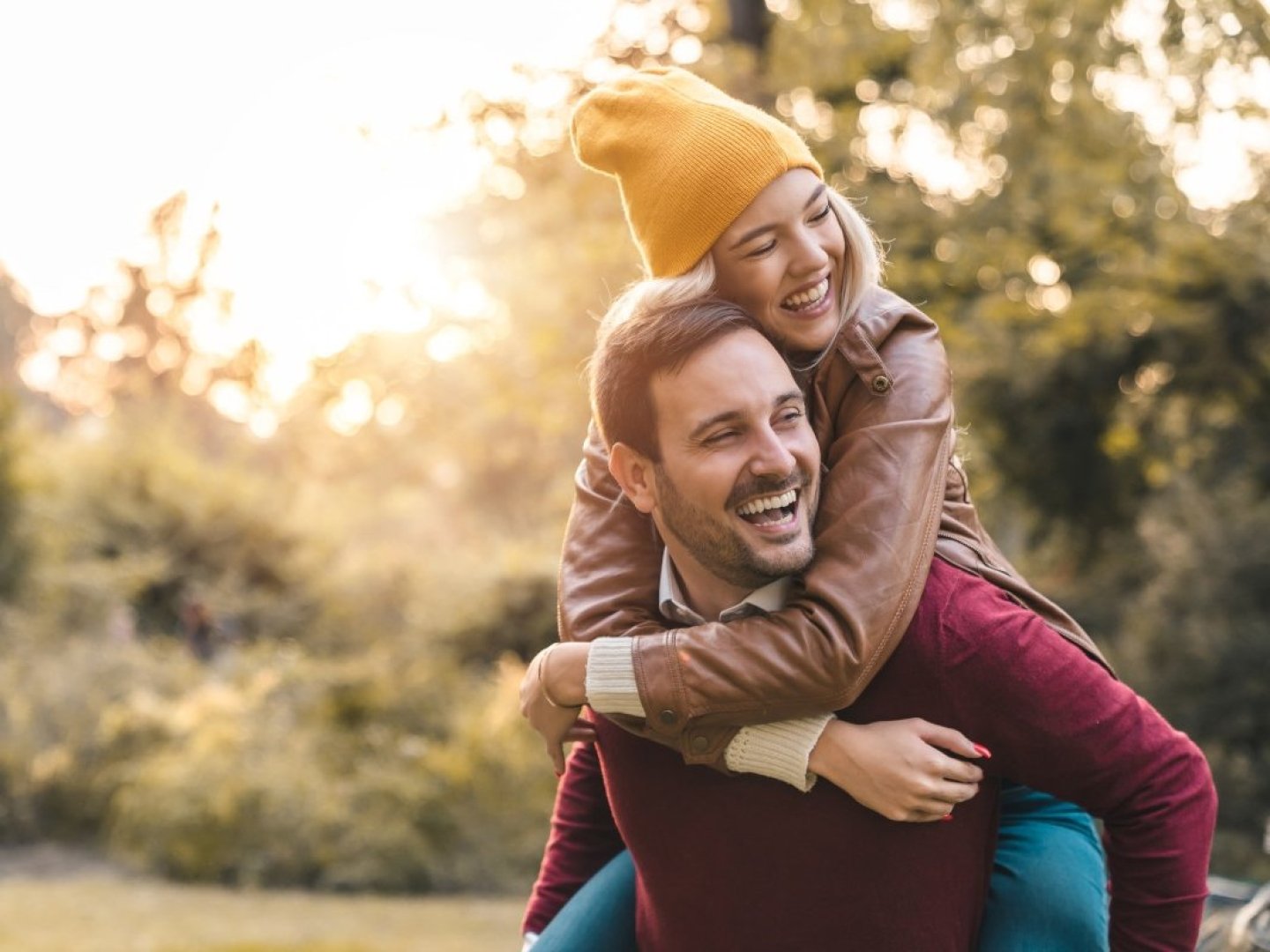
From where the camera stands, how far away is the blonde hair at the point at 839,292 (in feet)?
7.22

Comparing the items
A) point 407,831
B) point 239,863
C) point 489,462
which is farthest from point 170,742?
point 489,462

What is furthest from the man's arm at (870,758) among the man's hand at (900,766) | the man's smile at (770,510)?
the man's smile at (770,510)

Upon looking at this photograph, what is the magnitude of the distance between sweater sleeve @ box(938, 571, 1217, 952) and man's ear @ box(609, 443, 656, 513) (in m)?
0.48

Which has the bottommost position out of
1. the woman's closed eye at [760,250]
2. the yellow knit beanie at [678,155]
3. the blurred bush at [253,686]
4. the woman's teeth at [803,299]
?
the blurred bush at [253,686]

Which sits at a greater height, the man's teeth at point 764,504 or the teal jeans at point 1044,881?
the man's teeth at point 764,504

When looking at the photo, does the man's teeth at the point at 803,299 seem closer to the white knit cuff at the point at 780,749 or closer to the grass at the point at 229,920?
the white knit cuff at the point at 780,749

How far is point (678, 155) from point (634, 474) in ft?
1.75

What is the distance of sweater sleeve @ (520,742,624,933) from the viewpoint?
2.53 meters

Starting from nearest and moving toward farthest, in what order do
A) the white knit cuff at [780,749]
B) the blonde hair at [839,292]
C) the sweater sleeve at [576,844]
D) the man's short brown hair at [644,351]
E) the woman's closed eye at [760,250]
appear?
the white knit cuff at [780,749] → the man's short brown hair at [644,351] → the blonde hair at [839,292] → the woman's closed eye at [760,250] → the sweater sleeve at [576,844]

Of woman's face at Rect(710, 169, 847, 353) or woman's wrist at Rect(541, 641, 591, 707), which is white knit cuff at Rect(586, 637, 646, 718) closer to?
woman's wrist at Rect(541, 641, 591, 707)

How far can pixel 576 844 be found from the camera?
8.32ft

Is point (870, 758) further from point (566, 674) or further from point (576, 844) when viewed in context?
point (576, 844)

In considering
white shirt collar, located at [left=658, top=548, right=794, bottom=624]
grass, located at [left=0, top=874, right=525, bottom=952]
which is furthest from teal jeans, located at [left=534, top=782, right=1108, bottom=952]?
grass, located at [left=0, top=874, right=525, bottom=952]

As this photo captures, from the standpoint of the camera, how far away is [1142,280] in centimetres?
931
